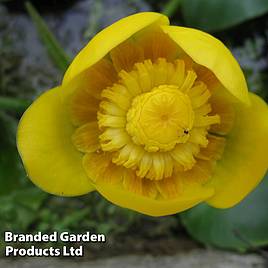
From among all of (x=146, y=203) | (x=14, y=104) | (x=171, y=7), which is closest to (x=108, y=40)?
(x=146, y=203)

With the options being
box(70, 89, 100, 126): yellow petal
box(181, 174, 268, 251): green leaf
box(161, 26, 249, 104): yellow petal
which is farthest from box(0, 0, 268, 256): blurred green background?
box(161, 26, 249, 104): yellow petal

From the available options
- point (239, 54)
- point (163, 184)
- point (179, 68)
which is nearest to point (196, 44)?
point (179, 68)

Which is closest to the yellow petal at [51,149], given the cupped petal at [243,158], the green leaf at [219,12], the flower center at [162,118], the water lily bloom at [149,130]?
the water lily bloom at [149,130]

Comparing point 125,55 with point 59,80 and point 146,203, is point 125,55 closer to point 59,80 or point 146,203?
point 146,203

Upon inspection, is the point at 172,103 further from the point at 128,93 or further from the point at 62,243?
the point at 62,243

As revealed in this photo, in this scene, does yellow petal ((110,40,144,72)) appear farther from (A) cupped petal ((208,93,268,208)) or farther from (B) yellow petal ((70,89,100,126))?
(A) cupped petal ((208,93,268,208))

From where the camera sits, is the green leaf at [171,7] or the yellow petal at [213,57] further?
the green leaf at [171,7]

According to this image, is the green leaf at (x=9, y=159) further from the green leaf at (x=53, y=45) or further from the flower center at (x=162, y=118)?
the flower center at (x=162, y=118)
